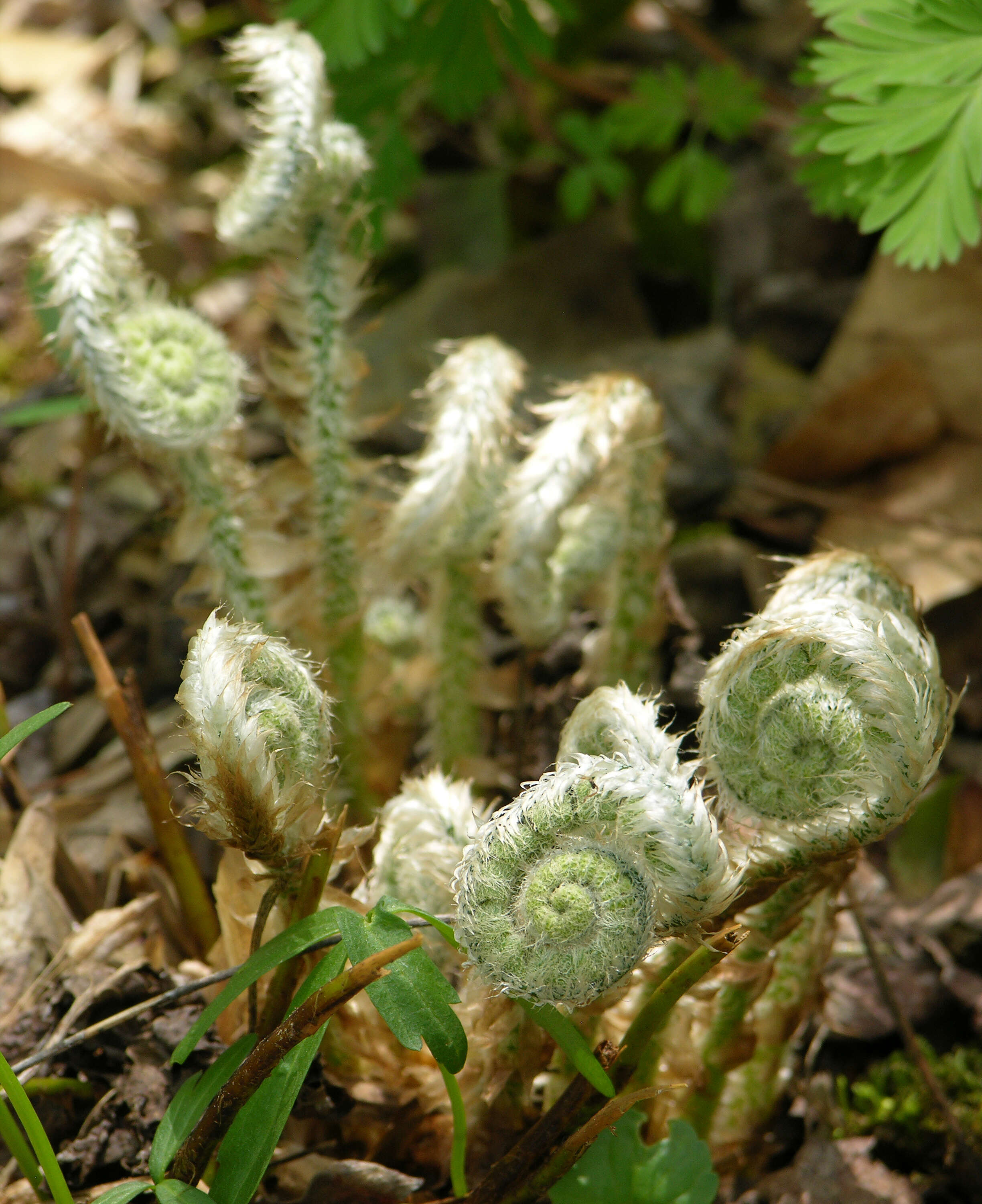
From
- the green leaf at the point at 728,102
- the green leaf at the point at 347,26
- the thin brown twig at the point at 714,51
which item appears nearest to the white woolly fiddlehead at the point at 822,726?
the green leaf at the point at 347,26

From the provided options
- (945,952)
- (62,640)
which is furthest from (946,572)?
(62,640)

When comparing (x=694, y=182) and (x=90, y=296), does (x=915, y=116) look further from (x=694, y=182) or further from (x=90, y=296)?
(x=90, y=296)

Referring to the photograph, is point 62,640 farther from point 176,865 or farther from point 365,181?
point 365,181

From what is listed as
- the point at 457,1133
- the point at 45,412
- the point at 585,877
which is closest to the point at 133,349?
the point at 45,412

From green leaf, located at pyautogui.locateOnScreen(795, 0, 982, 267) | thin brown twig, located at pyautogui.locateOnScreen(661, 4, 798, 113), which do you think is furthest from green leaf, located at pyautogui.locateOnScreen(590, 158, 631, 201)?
green leaf, located at pyautogui.locateOnScreen(795, 0, 982, 267)

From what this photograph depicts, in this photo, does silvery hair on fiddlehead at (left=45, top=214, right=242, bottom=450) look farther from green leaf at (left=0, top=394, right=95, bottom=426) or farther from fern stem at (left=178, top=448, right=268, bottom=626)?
green leaf at (left=0, top=394, right=95, bottom=426)
